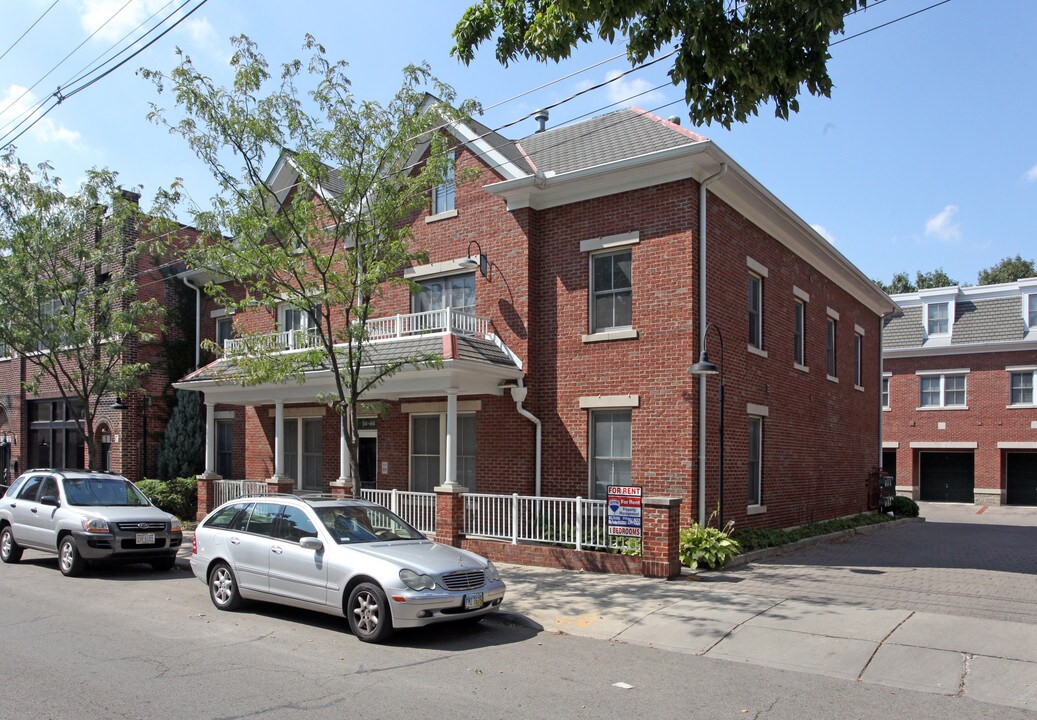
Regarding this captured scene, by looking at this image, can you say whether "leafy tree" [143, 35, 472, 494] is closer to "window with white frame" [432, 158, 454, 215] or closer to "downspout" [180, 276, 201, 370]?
"window with white frame" [432, 158, 454, 215]

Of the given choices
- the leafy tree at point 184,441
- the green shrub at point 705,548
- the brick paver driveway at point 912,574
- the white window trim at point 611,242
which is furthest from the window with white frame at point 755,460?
the leafy tree at point 184,441

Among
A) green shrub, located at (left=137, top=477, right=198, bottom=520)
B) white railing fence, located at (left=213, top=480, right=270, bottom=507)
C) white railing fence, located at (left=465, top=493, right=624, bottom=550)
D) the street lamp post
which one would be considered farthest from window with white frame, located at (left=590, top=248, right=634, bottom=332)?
green shrub, located at (left=137, top=477, right=198, bottom=520)

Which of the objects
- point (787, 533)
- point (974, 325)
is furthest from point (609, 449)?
point (974, 325)

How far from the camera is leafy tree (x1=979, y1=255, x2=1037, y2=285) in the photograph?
5581 centimetres

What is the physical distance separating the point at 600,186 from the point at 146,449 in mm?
16641

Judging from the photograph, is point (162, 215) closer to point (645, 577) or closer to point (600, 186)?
point (600, 186)

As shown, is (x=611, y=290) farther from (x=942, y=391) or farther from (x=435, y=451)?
(x=942, y=391)

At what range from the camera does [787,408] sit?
18.0m

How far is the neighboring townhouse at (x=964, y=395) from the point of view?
3284cm

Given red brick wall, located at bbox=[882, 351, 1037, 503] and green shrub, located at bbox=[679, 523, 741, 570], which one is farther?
red brick wall, located at bbox=[882, 351, 1037, 503]

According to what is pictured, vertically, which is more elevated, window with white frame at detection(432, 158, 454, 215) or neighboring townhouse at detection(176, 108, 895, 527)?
window with white frame at detection(432, 158, 454, 215)

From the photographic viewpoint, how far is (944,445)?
113 feet

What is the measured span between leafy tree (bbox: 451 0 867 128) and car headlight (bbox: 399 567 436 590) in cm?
557

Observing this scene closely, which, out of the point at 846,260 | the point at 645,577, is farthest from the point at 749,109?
the point at 846,260
